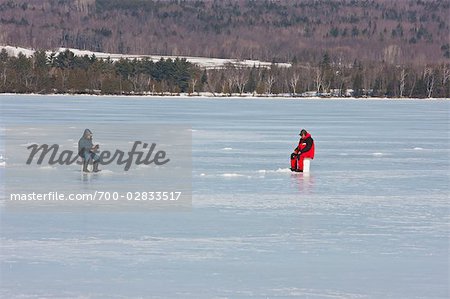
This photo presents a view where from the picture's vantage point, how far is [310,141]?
53.4 feet

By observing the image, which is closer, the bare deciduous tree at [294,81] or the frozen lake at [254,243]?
the frozen lake at [254,243]

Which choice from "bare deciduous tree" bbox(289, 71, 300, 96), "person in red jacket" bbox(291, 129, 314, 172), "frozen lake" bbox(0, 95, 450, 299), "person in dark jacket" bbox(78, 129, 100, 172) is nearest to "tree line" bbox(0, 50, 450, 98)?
"bare deciduous tree" bbox(289, 71, 300, 96)

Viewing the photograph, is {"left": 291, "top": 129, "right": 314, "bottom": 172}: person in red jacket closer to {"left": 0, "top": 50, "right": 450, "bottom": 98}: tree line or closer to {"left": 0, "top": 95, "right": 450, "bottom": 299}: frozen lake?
{"left": 0, "top": 95, "right": 450, "bottom": 299}: frozen lake

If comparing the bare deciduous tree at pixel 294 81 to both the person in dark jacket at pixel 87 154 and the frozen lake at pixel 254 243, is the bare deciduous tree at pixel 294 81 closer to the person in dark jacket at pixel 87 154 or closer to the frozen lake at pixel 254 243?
the person in dark jacket at pixel 87 154

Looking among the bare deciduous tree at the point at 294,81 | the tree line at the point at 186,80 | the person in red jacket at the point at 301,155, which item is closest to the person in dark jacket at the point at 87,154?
the person in red jacket at the point at 301,155

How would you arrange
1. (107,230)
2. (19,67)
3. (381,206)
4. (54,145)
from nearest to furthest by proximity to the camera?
(107,230), (381,206), (54,145), (19,67)

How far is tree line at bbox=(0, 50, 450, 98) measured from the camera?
112m

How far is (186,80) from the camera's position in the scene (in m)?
128

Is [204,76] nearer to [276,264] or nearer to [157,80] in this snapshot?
[157,80]

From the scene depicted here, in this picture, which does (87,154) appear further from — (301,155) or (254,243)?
(254,243)

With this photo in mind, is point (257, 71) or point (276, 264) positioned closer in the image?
point (276, 264)

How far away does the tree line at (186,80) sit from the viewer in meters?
112

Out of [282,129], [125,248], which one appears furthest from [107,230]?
[282,129]

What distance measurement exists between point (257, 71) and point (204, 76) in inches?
464
